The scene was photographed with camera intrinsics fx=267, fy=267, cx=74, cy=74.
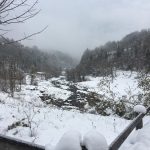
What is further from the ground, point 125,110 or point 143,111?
point 143,111

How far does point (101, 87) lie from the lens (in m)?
16.2

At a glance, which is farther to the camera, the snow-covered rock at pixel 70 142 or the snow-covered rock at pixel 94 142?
the snow-covered rock at pixel 94 142

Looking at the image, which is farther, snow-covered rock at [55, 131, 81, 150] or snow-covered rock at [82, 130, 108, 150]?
snow-covered rock at [82, 130, 108, 150]

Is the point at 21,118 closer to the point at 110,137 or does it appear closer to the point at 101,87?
the point at 110,137

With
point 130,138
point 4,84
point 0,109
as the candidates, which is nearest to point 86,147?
point 130,138

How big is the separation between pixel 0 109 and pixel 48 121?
2504 millimetres

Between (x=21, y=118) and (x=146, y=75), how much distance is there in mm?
8551

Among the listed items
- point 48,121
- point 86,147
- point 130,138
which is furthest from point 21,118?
point 86,147

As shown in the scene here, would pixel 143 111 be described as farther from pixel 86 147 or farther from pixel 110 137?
pixel 86 147

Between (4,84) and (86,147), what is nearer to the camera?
(86,147)

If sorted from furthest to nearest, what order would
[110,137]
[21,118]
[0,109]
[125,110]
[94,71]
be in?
1. [94,71]
2. [125,110]
3. [0,109]
4. [21,118]
5. [110,137]

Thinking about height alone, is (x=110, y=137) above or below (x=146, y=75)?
below

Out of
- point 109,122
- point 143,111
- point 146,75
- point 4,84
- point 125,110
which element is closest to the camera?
point 143,111

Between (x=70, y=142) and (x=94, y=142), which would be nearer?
(x=70, y=142)
